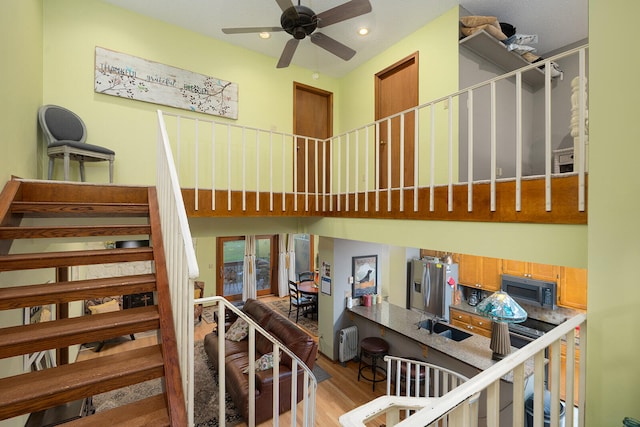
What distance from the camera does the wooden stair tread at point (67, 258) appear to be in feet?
5.38

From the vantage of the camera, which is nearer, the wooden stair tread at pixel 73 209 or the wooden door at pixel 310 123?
the wooden stair tread at pixel 73 209

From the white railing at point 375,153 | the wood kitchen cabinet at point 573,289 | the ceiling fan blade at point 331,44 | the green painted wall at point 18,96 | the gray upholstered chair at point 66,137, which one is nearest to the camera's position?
the green painted wall at point 18,96

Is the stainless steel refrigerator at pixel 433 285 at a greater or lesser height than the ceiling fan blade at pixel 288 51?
lesser

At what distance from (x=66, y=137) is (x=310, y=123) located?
11.3 feet

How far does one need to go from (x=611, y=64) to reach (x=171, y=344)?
2.46 m

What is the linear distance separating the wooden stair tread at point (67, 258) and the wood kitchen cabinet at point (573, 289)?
582 centimetres

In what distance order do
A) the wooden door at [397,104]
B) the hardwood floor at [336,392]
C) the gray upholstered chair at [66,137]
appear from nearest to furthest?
the gray upholstered chair at [66,137], the hardwood floor at [336,392], the wooden door at [397,104]

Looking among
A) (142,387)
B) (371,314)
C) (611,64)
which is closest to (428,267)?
(371,314)

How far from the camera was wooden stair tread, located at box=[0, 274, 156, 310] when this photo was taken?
59.1 inches

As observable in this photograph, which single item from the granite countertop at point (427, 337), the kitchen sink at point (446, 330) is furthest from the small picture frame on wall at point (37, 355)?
the kitchen sink at point (446, 330)

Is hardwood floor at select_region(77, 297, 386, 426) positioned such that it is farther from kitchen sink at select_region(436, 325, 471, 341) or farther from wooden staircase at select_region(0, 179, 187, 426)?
wooden staircase at select_region(0, 179, 187, 426)

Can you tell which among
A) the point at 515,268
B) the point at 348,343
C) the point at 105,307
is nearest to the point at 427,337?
the point at 348,343

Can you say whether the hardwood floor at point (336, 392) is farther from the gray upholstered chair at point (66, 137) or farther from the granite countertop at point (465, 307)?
the gray upholstered chair at point (66, 137)

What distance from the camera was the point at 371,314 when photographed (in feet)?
15.4
